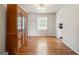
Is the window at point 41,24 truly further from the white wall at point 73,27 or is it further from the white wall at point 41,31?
the white wall at point 73,27

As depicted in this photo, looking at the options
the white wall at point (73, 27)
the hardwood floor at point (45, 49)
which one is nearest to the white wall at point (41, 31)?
the hardwood floor at point (45, 49)

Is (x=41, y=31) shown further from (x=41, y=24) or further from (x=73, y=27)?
(x=73, y=27)

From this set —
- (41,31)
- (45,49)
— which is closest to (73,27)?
(45,49)

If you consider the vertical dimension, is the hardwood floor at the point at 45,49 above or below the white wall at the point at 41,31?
below

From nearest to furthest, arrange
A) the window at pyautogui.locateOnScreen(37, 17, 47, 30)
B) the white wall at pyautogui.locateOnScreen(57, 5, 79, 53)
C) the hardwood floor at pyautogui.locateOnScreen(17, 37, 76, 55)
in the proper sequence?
1. the white wall at pyautogui.locateOnScreen(57, 5, 79, 53)
2. the hardwood floor at pyautogui.locateOnScreen(17, 37, 76, 55)
3. the window at pyautogui.locateOnScreen(37, 17, 47, 30)

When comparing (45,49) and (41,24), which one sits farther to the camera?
(41,24)

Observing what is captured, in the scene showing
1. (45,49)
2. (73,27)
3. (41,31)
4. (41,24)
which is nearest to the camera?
(73,27)

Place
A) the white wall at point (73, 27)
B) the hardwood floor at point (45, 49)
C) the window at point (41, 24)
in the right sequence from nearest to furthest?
the white wall at point (73, 27) → the hardwood floor at point (45, 49) → the window at point (41, 24)

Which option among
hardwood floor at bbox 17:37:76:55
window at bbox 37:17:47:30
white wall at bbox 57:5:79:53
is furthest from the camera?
window at bbox 37:17:47:30

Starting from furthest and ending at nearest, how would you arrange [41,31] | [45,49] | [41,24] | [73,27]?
1. [41,31]
2. [41,24]
3. [45,49]
4. [73,27]

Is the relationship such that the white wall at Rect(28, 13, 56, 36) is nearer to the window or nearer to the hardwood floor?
the window

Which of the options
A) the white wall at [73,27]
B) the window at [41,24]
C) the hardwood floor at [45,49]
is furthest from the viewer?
the window at [41,24]

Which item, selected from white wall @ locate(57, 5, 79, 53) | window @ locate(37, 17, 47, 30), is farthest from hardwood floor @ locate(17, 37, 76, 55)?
window @ locate(37, 17, 47, 30)

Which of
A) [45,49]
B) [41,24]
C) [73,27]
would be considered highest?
[41,24]
